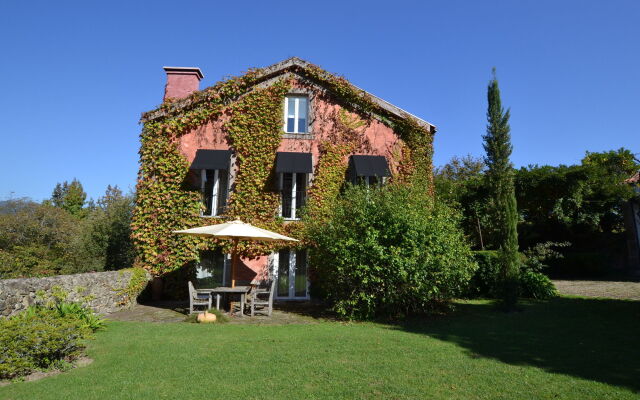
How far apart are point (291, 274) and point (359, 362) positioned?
29.7ft

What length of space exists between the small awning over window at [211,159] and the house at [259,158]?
0.04 meters

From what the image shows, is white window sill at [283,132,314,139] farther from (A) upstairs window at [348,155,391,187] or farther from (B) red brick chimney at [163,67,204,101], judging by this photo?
(B) red brick chimney at [163,67,204,101]

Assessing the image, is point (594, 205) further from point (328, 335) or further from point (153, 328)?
point (153, 328)

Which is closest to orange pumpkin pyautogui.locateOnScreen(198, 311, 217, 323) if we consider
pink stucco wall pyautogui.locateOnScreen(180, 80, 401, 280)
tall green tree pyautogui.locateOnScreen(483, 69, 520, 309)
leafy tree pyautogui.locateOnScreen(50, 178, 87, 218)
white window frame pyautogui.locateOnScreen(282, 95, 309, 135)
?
pink stucco wall pyautogui.locateOnScreen(180, 80, 401, 280)

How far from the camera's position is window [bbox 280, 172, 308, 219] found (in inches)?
634

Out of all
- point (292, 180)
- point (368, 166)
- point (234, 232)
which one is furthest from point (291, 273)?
point (368, 166)

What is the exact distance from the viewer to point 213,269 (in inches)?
607

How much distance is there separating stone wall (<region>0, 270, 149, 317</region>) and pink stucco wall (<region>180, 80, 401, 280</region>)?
451cm

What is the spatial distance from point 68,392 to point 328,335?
5.29 metres

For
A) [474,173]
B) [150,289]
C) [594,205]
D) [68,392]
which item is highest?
[474,173]

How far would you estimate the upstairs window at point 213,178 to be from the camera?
602 inches

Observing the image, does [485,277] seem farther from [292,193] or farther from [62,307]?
[62,307]

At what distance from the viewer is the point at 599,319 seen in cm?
1061

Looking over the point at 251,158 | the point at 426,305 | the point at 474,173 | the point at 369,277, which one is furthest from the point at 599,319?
the point at 474,173
